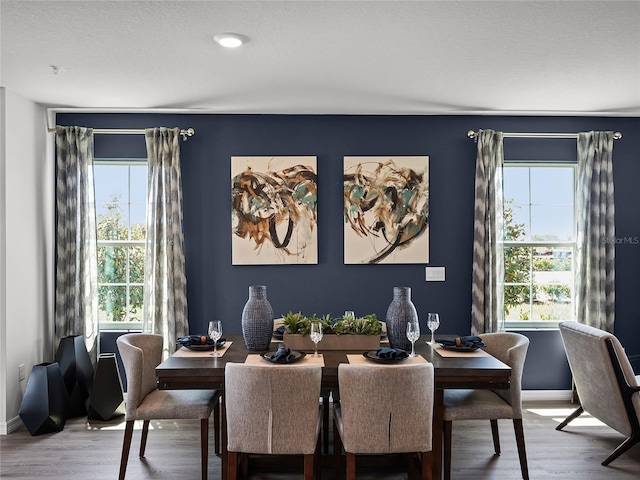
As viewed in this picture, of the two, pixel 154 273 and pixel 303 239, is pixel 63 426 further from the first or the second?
pixel 303 239

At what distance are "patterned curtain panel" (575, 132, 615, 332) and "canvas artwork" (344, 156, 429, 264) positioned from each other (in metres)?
1.39

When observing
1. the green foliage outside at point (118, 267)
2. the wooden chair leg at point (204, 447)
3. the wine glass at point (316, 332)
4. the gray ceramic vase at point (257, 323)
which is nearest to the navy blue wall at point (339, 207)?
the green foliage outside at point (118, 267)

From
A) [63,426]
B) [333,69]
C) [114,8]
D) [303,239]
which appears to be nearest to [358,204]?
[303,239]

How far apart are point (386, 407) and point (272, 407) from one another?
0.56m

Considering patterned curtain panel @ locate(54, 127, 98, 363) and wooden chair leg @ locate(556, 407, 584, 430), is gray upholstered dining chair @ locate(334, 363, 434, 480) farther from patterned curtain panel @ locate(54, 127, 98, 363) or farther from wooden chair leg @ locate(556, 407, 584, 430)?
patterned curtain panel @ locate(54, 127, 98, 363)

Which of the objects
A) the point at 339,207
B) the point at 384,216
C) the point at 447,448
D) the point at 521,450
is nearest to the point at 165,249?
the point at 339,207

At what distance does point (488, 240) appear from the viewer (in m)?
4.52

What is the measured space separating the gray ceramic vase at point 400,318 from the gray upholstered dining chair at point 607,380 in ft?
4.30

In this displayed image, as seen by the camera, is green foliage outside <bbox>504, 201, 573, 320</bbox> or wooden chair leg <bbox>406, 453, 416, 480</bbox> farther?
green foliage outside <bbox>504, 201, 573, 320</bbox>

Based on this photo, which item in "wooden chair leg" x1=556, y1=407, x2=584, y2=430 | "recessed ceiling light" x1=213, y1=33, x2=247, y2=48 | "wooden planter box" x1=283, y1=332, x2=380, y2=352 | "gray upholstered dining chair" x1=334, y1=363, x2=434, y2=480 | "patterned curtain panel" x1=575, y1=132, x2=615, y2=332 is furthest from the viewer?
"patterned curtain panel" x1=575, y1=132, x2=615, y2=332

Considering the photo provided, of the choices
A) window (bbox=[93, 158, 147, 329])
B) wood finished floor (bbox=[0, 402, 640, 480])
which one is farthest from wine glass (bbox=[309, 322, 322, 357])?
window (bbox=[93, 158, 147, 329])

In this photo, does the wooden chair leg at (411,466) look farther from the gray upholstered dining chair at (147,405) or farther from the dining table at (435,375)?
the gray upholstered dining chair at (147,405)

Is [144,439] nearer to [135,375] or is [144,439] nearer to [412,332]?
[135,375]

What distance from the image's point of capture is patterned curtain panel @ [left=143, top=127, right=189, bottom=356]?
4.40m
